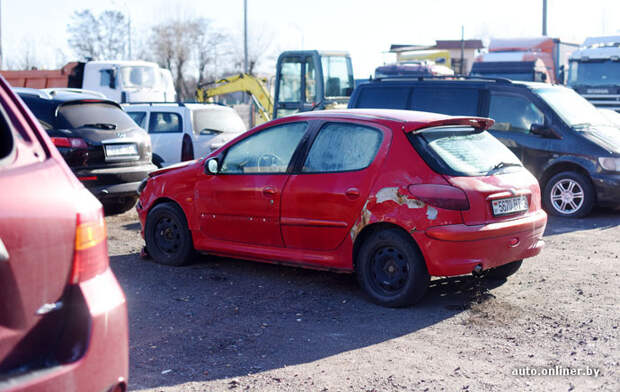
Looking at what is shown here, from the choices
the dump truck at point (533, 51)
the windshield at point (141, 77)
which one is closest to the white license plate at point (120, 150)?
the windshield at point (141, 77)

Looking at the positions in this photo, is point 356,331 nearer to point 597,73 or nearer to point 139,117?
point 139,117

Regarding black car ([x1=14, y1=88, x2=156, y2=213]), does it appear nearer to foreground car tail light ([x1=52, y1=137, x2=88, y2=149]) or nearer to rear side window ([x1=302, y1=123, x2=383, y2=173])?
foreground car tail light ([x1=52, y1=137, x2=88, y2=149])

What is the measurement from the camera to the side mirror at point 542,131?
1057 cm

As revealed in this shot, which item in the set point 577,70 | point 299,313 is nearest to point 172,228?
point 299,313

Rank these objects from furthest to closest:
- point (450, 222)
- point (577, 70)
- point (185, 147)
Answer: point (577, 70) → point (185, 147) → point (450, 222)

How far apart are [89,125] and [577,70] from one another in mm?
16759

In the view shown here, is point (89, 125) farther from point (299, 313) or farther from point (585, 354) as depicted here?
point (585, 354)

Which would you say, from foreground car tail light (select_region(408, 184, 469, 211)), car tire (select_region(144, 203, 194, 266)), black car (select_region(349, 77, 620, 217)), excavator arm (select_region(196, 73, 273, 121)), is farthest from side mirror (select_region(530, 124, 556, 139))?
excavator arm (select_region(196, 73, 273, 121))

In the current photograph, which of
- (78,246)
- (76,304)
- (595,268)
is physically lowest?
(595,268)

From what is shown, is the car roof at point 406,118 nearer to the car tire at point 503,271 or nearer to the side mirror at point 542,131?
the car tire at point 503,271

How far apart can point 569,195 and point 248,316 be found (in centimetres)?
671

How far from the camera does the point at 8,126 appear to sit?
2629mm

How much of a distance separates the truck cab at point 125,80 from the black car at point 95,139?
14324 mm

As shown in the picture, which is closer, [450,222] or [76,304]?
[76,304]
